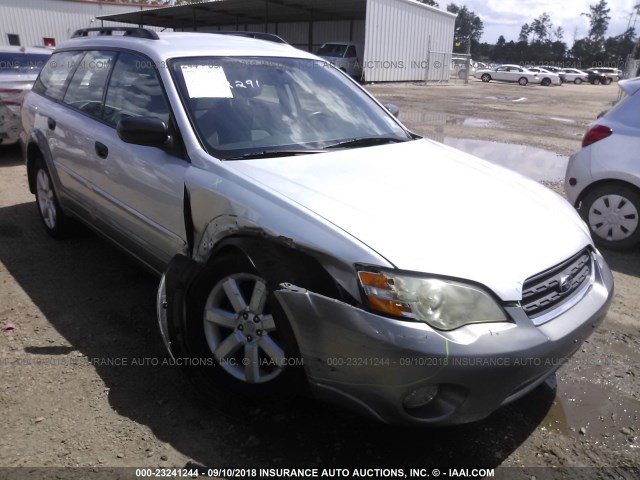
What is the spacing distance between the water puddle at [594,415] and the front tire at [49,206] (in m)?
4.02

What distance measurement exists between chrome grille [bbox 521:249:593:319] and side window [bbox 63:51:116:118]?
3053 mm

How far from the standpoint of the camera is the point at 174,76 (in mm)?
3137

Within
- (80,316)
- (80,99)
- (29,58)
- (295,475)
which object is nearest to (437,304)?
(295,475)

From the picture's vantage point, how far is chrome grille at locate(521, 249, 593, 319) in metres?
Result: 2.22

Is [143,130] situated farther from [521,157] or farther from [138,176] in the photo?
[521,157]

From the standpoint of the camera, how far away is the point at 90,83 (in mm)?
4051

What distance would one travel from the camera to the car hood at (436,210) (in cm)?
215

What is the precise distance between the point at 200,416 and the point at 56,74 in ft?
11.5

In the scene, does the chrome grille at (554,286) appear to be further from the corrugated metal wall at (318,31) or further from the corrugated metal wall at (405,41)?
the corrugated metal wall at (318,31)

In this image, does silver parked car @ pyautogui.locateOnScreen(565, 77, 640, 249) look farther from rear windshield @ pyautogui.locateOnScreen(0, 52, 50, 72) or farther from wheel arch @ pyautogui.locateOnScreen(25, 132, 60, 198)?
rear windshield @ pyautogui.locateOnScreen(0, 52, 50, 72)

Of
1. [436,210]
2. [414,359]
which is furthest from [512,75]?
[414,359]

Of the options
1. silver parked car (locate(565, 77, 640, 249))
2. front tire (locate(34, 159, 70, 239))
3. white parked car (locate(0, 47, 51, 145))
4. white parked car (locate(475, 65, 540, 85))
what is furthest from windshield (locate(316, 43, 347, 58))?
front tire (locate(34, 159, 70, 239))

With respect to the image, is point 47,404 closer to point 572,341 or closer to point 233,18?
point 572,341

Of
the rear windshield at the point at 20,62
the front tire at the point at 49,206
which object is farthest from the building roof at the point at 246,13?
the front tire at the point at 49,206
